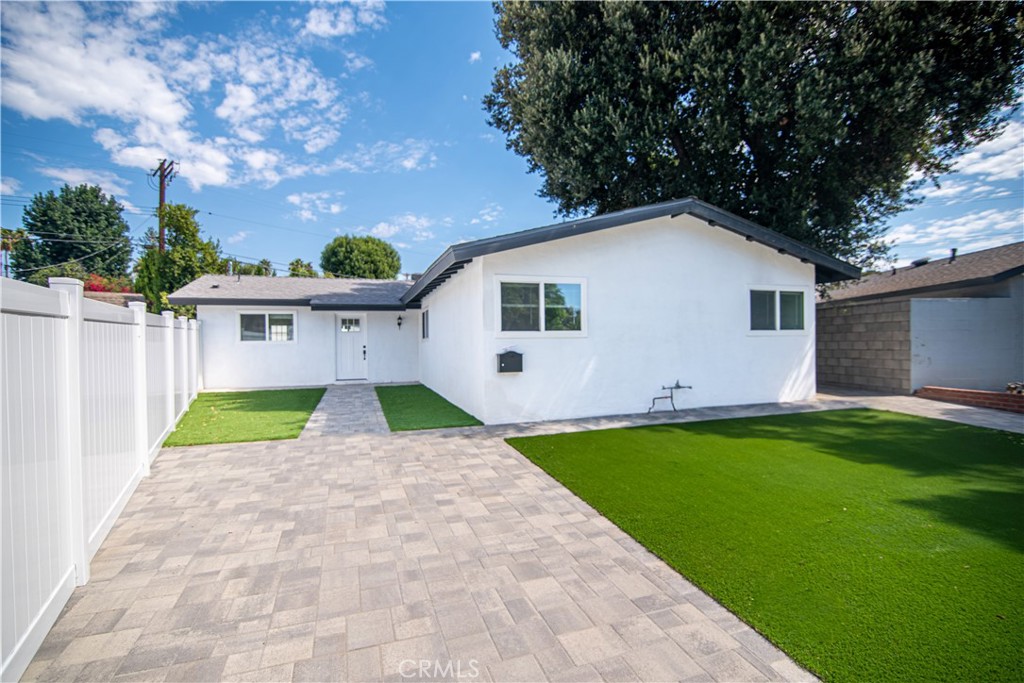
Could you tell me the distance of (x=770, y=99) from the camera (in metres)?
9.20

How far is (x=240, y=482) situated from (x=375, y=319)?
973 cm

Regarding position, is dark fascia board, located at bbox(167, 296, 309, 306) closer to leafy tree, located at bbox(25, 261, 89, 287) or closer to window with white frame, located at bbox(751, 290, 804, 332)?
window with white frame, located at bbox(751, 290, 804, 332)

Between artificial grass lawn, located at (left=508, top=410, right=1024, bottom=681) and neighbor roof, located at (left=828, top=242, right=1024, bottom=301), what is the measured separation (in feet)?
20.9

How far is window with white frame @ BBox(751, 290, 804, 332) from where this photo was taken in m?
9.56

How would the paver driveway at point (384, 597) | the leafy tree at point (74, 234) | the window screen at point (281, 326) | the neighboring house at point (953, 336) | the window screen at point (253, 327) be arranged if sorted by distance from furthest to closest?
the leafy tree at point (74, 234) → the window screen at point (281, 326) → the window screen at point (253, 327) → the neighboring house at point (953, 336) → the paver driveway at point (384, 597)

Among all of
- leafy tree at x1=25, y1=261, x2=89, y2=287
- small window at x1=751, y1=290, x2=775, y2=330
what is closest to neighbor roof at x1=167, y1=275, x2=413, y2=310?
small window at x1=751, y1=290, x2=775, y2=330

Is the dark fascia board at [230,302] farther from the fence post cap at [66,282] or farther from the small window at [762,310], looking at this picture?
the small window at [762,310]

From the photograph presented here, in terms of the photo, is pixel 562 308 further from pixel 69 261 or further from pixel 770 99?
pixel 69 261

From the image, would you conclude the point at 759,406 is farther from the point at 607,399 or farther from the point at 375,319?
the point at 375,319

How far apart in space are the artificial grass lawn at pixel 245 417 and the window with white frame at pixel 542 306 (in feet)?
13.2

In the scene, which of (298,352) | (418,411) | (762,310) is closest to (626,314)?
(762,310)

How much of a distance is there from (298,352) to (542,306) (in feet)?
29.9

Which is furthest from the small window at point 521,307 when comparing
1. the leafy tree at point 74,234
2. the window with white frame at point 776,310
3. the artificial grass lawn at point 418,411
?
the leafy tree at point 74,234

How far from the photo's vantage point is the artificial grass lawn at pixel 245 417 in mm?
6812
